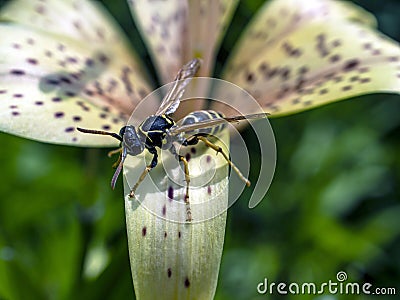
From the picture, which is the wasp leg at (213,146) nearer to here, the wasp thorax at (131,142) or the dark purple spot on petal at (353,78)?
the wasp thorax at (131,142)

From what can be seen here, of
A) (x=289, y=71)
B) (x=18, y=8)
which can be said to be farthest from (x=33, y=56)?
(x=289, y=71)

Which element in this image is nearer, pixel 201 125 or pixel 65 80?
pixel 201 125

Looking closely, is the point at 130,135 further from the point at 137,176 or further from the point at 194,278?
the point at 194,278

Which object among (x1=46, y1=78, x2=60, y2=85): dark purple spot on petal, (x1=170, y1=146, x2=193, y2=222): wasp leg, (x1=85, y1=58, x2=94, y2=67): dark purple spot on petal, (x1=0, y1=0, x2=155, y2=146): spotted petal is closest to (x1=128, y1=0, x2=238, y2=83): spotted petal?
(x1=0, y1=0, x2=155, y2=146): spotted petal

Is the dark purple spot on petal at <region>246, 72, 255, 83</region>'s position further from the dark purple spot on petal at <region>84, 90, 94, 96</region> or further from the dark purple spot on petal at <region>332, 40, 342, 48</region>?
the dark purple spot on petal at <region>84, 90, 94, 96</region>

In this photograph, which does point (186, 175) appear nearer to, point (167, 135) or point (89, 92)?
point (167, 135)

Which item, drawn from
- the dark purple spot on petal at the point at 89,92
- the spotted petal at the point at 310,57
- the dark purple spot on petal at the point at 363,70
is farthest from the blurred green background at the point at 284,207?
the dark purple spot on petal at the point at 363,70

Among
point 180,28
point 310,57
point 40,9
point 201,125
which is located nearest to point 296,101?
point 310,57
